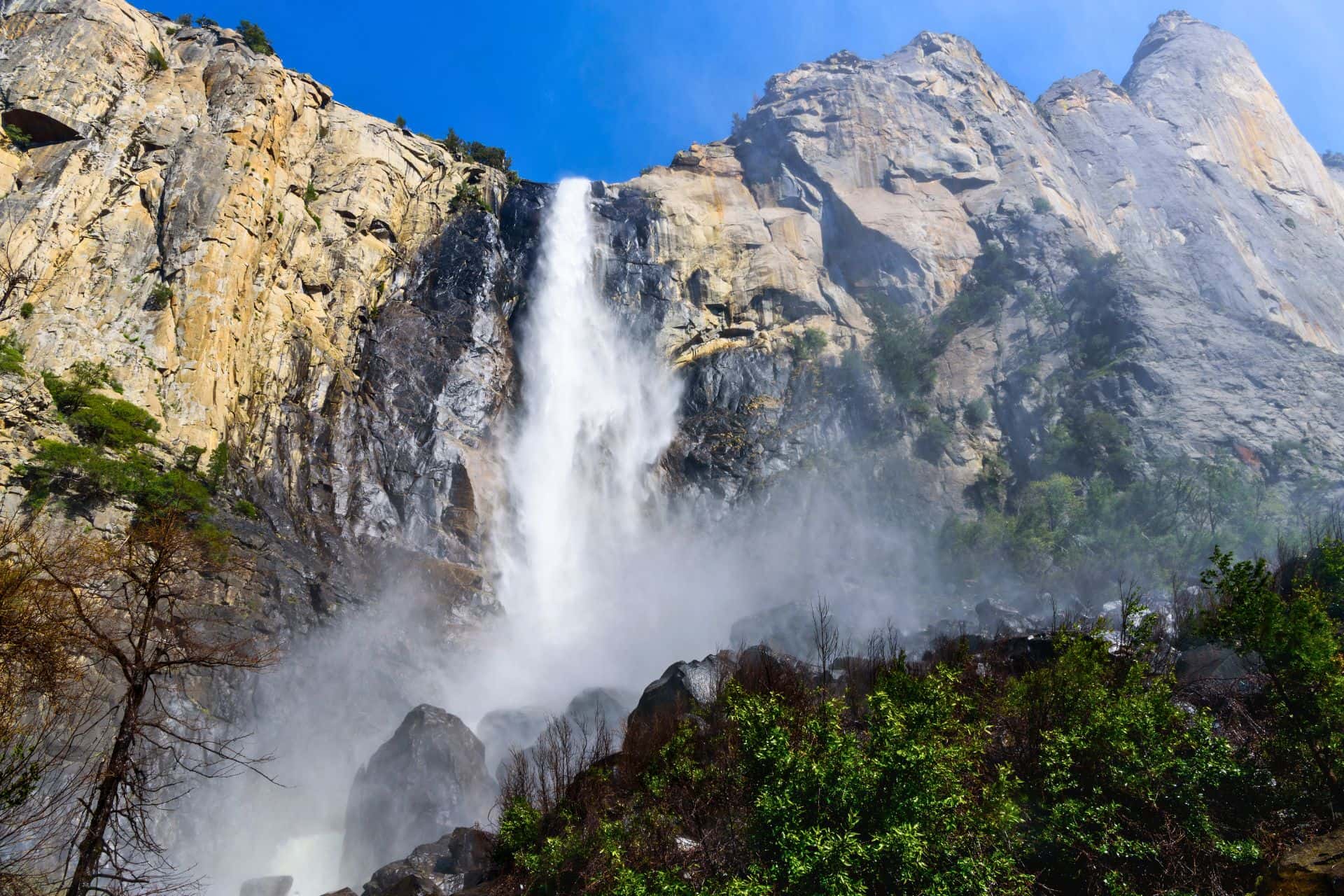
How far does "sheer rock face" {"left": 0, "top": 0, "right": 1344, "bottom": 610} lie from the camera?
3262 centimetres

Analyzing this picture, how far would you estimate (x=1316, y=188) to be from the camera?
3319 inches

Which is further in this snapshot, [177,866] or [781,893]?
[177,866]

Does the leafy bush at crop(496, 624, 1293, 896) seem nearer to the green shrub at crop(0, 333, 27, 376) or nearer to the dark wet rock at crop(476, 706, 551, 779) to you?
the dark wet rock at crop(476, 706, 551, 779)

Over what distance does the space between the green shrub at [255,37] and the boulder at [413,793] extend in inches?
1680

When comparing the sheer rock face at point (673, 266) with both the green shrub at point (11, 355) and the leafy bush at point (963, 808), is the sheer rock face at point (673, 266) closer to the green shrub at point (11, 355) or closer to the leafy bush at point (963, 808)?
the green shrub at point (11, 355)

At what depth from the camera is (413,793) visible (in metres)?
22.9

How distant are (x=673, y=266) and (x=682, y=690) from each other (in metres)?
38.5

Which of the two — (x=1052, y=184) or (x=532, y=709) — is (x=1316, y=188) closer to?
(x=1052, y=184)

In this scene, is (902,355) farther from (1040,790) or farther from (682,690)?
(1040,790)

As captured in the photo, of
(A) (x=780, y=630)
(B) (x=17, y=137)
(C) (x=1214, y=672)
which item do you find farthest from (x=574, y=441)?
(C) (x=1214, y=672)

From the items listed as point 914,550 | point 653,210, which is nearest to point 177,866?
point 914,550

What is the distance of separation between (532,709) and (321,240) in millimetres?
27637

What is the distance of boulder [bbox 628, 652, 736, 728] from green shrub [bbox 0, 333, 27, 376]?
77.5 feet

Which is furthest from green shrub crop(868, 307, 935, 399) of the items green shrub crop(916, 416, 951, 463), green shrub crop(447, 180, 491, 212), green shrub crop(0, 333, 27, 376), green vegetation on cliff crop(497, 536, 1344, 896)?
green shrub crop(0, 333, 27, 376)
